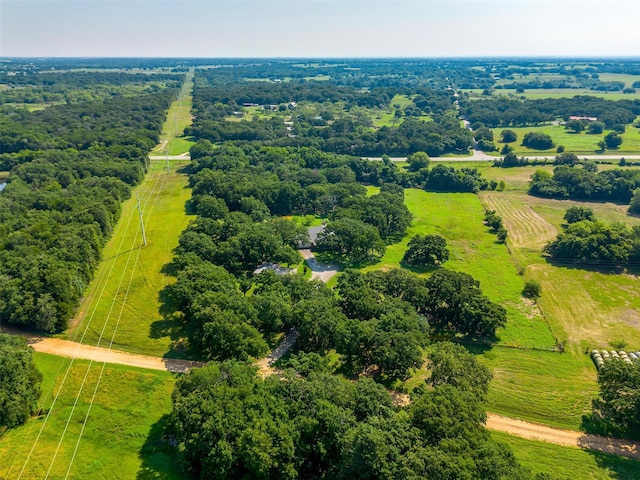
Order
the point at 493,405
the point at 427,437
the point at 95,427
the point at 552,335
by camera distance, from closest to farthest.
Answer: the point at 427,437, the point at 95,427, the point at 493,405, the point at 552,335

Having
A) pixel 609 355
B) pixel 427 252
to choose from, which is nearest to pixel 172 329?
pixel 427 252

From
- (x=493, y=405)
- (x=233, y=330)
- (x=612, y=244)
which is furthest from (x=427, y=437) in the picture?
(x=612, y=244)

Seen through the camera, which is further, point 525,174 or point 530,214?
point 525,174

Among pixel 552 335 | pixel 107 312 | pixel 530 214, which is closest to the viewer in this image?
pixel 552 335

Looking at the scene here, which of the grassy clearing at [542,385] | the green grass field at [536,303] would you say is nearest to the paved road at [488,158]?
the green grass field at [536,303]

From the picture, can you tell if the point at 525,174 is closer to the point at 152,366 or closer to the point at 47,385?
the point at 152,366

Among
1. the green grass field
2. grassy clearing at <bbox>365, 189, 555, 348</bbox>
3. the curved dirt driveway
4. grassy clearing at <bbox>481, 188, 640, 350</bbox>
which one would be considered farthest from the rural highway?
the curved dirt driveway

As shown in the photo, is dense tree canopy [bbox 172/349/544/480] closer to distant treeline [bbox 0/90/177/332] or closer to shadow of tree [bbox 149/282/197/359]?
shadow of tree [bbox 149/282/197/359]
